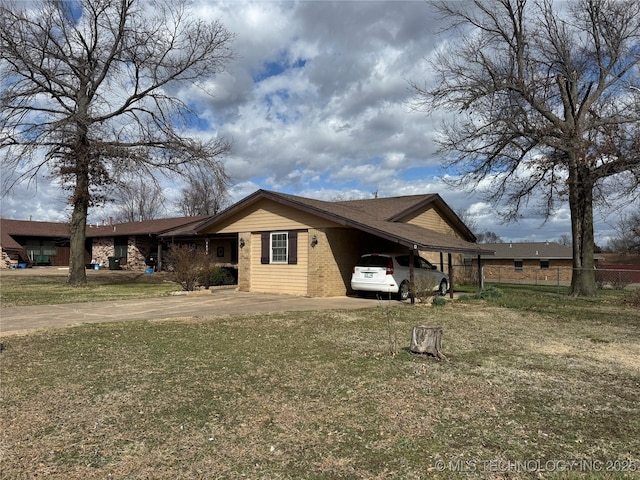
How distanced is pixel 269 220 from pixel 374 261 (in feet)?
16.7

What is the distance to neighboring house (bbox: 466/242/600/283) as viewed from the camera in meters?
48.3

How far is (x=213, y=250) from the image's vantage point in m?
29.5

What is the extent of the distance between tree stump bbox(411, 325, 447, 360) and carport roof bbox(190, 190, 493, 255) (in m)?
6.86

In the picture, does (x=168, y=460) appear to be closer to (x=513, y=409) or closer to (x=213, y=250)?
(x=513, y=409)

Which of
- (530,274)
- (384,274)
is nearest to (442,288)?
(384,274)

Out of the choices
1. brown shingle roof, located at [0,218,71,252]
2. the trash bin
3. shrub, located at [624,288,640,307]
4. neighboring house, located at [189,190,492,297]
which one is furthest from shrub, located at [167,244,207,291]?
brown shingle roof, located at [0,218,71,252]

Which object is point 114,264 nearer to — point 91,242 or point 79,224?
point 91,242

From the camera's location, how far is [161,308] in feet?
43.2

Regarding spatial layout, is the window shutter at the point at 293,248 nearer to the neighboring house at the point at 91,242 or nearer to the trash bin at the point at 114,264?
the neighboring house at the point at 91,242

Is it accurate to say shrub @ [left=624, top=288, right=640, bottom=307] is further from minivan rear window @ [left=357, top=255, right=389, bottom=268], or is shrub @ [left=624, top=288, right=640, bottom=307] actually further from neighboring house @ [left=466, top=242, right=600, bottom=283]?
neighboring house @ [left=466, top=242, right=600, bottom=283]

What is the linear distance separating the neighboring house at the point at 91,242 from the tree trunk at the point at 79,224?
10.3 m

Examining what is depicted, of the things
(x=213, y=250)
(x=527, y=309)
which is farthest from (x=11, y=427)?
(x=213, y=250)

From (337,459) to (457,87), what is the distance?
18.7 metres

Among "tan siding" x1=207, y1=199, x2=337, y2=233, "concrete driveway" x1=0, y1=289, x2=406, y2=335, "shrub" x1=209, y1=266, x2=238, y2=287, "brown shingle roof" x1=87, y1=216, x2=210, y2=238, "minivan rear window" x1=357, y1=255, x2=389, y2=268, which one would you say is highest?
"brown shingle roof" x1=87, y1=216, x2=210, y2=238
